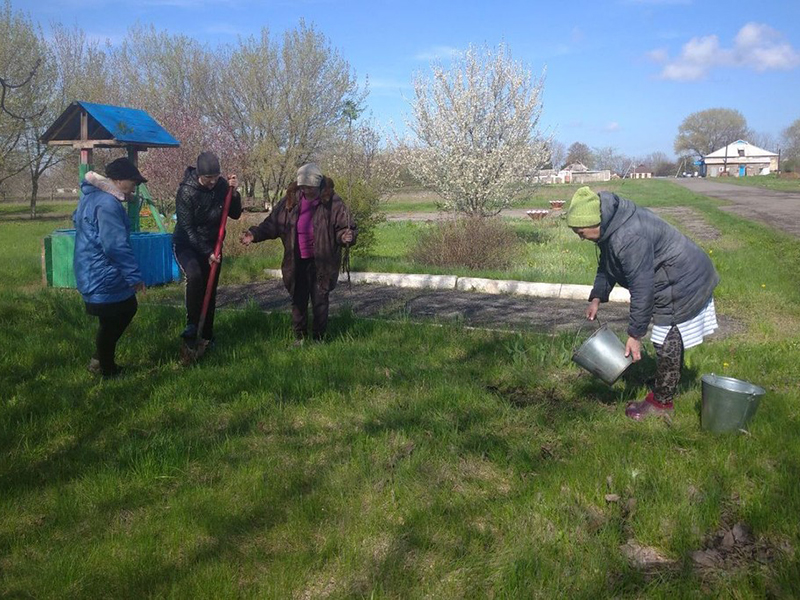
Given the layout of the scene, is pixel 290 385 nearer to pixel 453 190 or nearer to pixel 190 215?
pixel 190 215

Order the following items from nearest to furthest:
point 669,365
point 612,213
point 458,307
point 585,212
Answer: point 585,212 < point 612,213 < point 669,365 < point 458,307

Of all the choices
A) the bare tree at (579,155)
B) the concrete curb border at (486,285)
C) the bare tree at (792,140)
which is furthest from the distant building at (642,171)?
the concrete curb border at (486,285)

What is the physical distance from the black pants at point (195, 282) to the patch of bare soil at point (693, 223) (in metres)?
13.4

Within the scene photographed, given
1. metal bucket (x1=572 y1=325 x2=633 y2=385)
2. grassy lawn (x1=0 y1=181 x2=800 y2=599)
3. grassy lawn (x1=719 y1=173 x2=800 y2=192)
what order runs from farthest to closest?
grassy lawn (x1=719 y1=173 x2=800 y2=192), metal bucket (x1=572 y1=325 x2=633 y2=385), grassy lawn (x1=0 y1=181 x2=800 y2=599)

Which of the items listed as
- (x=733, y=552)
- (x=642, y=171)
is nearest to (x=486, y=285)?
(x=733, y=552)

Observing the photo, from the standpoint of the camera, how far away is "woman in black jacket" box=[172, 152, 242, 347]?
641cm

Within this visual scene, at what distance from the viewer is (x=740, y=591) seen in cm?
288

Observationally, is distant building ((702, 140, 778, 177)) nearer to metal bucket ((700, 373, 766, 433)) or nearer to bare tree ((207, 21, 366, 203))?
bare tree ((207, 21, 366, 203))

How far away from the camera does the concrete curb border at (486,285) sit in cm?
960

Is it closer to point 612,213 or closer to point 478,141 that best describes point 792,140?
point 478,141

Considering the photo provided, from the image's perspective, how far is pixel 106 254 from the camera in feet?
18.2

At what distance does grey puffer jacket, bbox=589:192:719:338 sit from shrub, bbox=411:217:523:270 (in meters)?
8.07

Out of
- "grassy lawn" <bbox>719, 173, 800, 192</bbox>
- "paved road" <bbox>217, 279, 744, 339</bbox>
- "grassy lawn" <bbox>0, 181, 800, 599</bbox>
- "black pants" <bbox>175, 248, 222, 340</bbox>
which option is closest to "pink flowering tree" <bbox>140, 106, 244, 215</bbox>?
"paved road" <bbox>217, 279, 744, 339</bbox>

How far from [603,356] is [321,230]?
2961 millimetres
